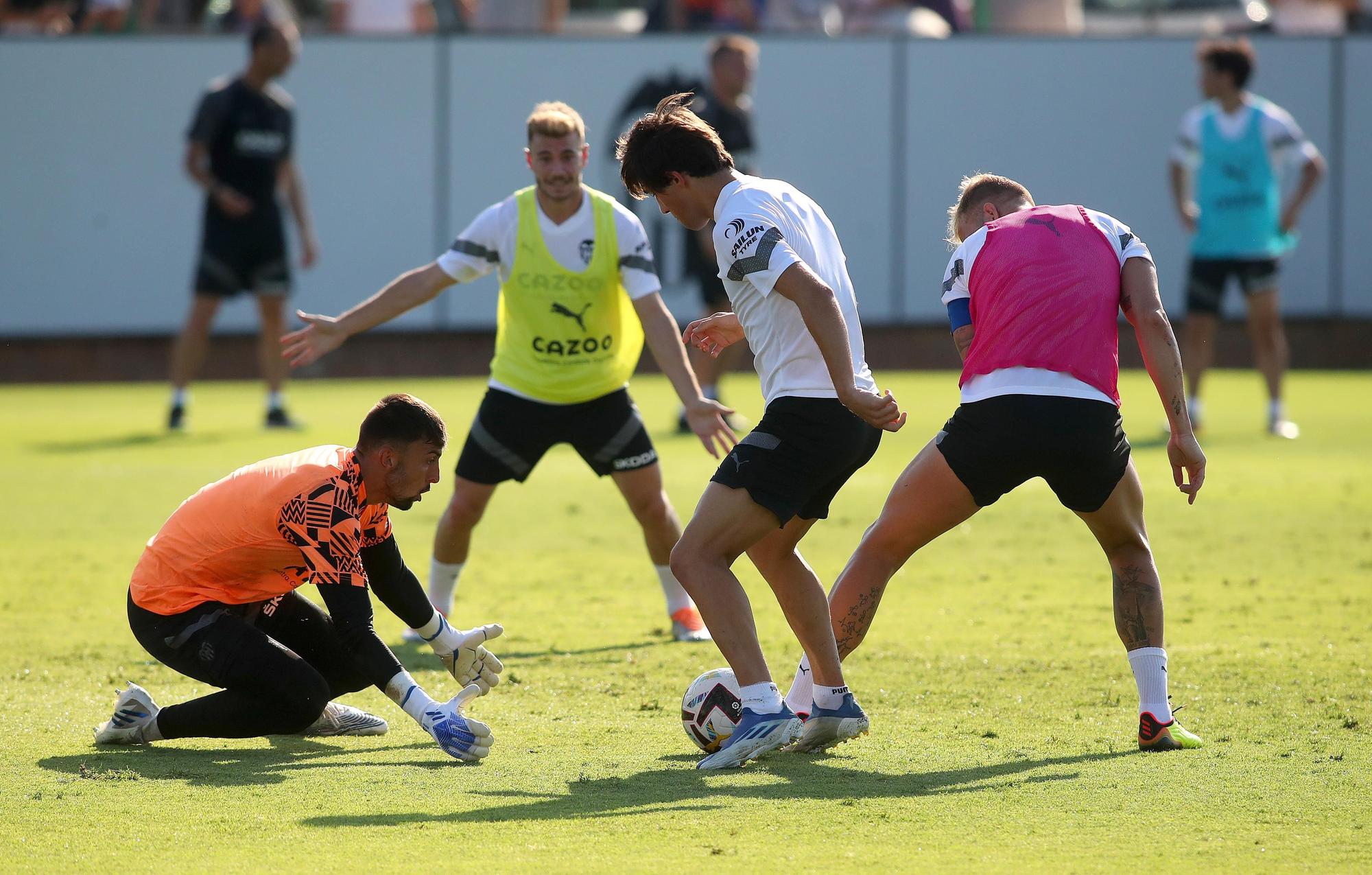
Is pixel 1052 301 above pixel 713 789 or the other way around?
above

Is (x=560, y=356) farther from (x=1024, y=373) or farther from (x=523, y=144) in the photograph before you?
(x=523, y=144)

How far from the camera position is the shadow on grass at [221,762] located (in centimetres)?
468

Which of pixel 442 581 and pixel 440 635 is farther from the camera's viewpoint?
pixel 442 581

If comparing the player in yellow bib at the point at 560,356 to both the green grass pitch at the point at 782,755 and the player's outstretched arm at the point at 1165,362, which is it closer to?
the green grass pitch at the point at 782,755

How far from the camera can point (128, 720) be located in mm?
5016

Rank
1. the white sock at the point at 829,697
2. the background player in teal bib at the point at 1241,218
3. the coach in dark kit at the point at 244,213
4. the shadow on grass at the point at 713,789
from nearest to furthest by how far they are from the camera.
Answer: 1. the shadow on grass at the point at 713,789
2. the white sock at the point at 829,697
3. the background player in teal bib at the point at 1241,218
4. the coach in dark kit at the point at 244,213

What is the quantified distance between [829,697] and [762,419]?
87 cm

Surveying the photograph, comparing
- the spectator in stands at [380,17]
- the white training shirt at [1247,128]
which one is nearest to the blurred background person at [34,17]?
the spectator in stands at [380,17]

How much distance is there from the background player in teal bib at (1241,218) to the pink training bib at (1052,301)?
25.9ft

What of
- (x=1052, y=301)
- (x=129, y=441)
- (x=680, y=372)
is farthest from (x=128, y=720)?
(x=129, y=441)

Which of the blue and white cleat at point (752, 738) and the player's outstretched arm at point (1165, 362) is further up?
the player's outstretched arm at point (1165, 362)

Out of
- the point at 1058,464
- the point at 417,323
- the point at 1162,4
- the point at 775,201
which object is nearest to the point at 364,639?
the point at 775,201

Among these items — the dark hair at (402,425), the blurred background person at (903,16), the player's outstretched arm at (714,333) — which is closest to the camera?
the dark hair at (402,425)

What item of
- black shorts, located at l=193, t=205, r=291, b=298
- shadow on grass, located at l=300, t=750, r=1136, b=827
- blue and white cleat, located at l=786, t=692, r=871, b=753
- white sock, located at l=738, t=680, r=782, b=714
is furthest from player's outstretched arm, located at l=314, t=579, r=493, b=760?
black shorts, located at l=193, t=205, r=291, b=298
